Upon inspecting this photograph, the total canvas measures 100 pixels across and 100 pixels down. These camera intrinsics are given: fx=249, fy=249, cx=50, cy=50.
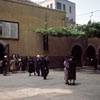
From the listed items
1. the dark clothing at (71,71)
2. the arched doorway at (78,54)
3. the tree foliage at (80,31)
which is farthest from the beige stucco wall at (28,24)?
the dark clothing at (71,71)

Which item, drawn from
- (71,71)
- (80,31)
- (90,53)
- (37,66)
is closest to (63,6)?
(90,53)

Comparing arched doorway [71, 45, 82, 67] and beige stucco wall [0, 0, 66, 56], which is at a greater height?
beige stucco wall [0, 0, 66, 56]

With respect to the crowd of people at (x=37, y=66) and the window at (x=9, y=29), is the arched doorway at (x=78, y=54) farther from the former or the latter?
the window at (x=9, y=29)

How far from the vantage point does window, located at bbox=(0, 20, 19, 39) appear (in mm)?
24594

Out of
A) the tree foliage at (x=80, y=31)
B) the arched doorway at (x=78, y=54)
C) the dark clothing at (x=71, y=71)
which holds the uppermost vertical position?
the tree foliage at (x=80, y=31)

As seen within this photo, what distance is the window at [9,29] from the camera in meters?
24.6

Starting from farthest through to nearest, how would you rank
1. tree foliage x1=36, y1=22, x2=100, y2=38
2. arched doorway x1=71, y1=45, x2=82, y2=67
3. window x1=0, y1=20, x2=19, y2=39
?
arched doorway x1=71, y1=45, x2=82, y2=67
window x1=0, y1=20, x2=19, y2=39
tree foliage x1=36, y1=22, x2=100, y2=38

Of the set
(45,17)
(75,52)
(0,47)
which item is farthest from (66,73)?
(75,52)

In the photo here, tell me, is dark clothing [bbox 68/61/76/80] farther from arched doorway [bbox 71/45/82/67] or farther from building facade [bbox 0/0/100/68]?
arched doorway [bbox 71/45/82/67]

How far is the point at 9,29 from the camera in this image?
25266 mm

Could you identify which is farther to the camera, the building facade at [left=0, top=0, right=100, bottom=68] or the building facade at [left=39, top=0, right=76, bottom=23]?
the building facade at [left=39, top=0, right=76, bottom=23]

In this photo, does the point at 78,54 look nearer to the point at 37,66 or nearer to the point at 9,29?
the point at 9,29

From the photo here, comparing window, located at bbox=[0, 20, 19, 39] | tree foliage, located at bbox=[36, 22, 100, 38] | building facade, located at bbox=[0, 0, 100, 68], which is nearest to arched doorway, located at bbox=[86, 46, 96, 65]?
building facade, located at bbox=[0, 0, 100, 68]

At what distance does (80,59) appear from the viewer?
33.4m
